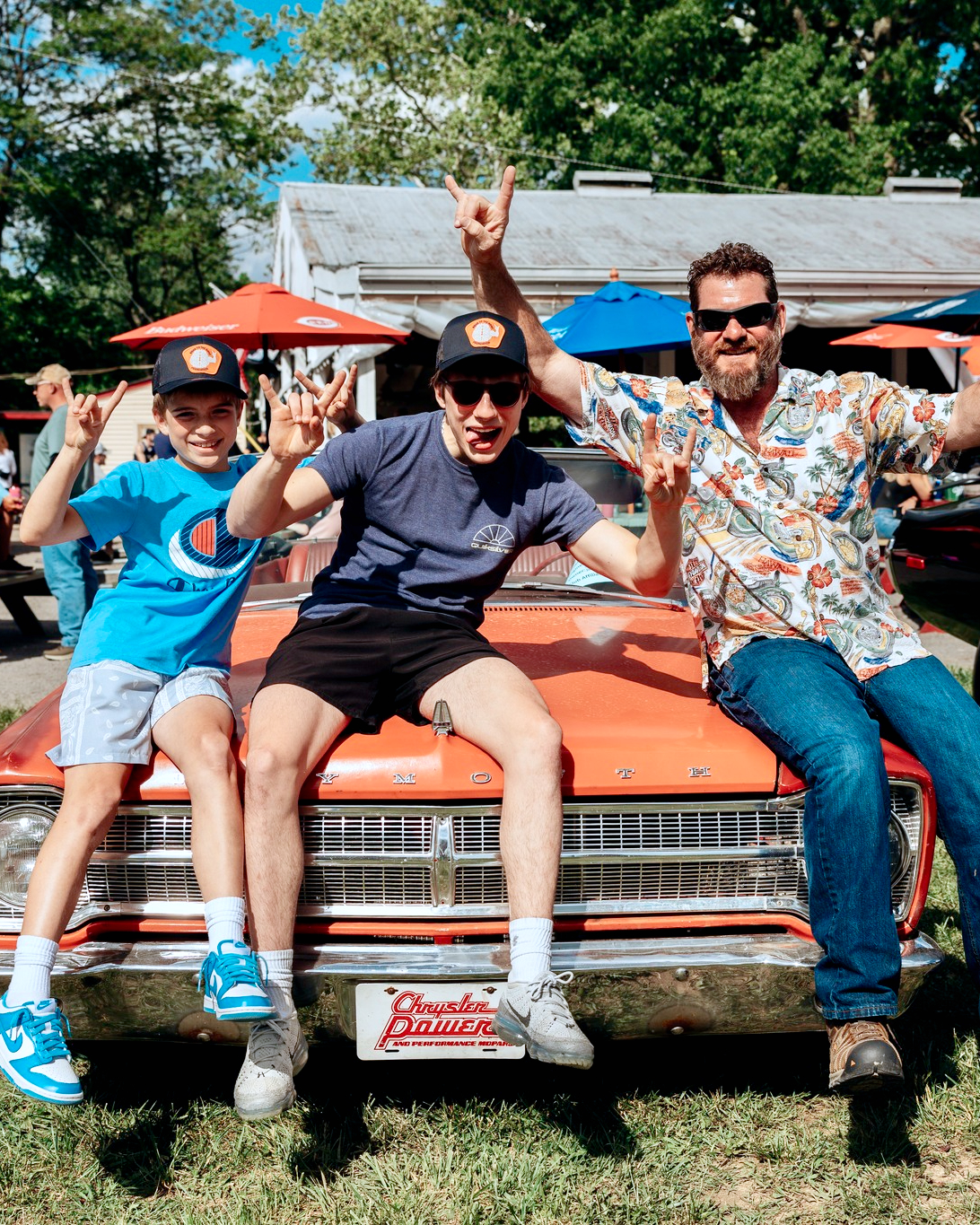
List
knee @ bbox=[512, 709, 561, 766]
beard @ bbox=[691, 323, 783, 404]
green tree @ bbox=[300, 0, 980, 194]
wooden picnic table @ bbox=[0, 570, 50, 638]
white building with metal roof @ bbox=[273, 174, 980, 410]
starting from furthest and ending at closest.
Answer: green tree @ bbox=[300, 0, 980, 194]
white building with metal roof @ bbox=[273, 174, 980, 410]
wooden picnic table @ bbox=[0, 570, 50, 638]
beard @ bbox=[691, 323, 783, 404]
knee @ bbox=[512, 709, 561, 766]

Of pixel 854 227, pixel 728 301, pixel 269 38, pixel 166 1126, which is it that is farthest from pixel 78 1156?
pixel 269 38

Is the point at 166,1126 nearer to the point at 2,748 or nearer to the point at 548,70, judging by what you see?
the point at 2,748

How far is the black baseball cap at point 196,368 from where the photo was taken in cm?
320

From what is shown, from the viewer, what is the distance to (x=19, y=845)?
2.74 m

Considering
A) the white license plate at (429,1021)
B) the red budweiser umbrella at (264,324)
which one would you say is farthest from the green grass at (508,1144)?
the red budweiser umbrella at (264,324)

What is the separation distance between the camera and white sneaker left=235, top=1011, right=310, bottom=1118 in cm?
243

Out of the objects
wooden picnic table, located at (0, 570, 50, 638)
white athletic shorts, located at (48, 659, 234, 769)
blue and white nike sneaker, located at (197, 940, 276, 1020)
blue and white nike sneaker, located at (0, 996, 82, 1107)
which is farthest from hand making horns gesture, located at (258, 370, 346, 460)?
wooden picnic table, located at (0, 570, 50, 638)

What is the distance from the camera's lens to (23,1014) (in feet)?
8.18

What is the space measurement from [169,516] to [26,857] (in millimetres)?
1011

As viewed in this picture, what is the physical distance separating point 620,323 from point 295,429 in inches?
287

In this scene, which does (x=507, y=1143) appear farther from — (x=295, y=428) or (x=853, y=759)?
(x=295, y=428)

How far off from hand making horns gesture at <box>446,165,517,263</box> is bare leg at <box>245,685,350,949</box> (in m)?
1.56

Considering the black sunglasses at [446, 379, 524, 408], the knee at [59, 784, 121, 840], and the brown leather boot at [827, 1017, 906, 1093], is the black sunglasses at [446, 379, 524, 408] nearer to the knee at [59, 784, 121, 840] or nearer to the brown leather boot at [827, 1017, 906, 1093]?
the knee at [59, 784, 121, 840]

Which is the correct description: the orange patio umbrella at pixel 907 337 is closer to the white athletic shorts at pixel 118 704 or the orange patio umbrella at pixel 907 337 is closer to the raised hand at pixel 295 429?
the raised hand at pixel 295 429
